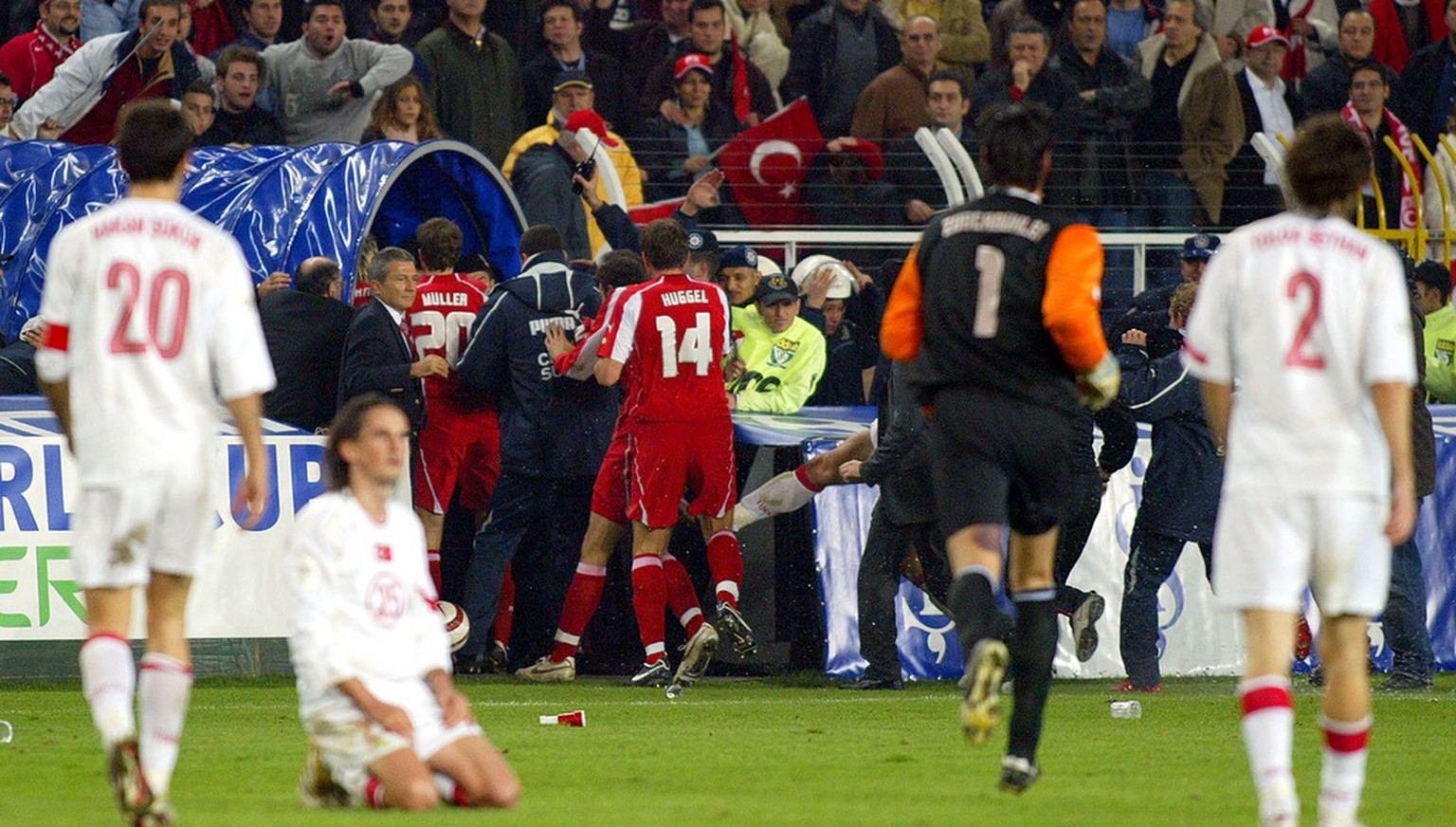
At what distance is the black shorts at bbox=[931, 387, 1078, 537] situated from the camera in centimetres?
707

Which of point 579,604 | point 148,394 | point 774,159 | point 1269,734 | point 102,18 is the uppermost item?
point 102,18

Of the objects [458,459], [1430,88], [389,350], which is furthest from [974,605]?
[1430,88]

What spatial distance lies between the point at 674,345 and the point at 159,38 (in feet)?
16.2

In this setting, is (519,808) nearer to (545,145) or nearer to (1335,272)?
(1335,272)

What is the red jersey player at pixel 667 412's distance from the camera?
12258mm

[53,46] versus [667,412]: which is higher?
[53,46]

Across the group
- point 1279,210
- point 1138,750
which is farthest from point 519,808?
point 1279,210

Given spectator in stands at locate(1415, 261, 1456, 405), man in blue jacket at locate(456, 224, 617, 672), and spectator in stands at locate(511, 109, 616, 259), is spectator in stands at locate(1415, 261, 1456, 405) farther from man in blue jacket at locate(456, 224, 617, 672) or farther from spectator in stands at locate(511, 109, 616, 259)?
spectator in stands at locate(511, 109, 616, 259)

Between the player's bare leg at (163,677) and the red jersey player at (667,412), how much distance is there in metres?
5.90

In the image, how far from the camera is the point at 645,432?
487 inches

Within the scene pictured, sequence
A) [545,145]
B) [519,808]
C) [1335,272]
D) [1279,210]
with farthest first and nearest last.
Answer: [1279,210] < [545,145] < [519,808] < [1335,272]

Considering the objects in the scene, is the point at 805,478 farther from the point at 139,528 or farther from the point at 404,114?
the point at 139,528

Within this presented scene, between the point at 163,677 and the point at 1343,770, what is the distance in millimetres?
3232

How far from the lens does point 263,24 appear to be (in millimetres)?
16266
